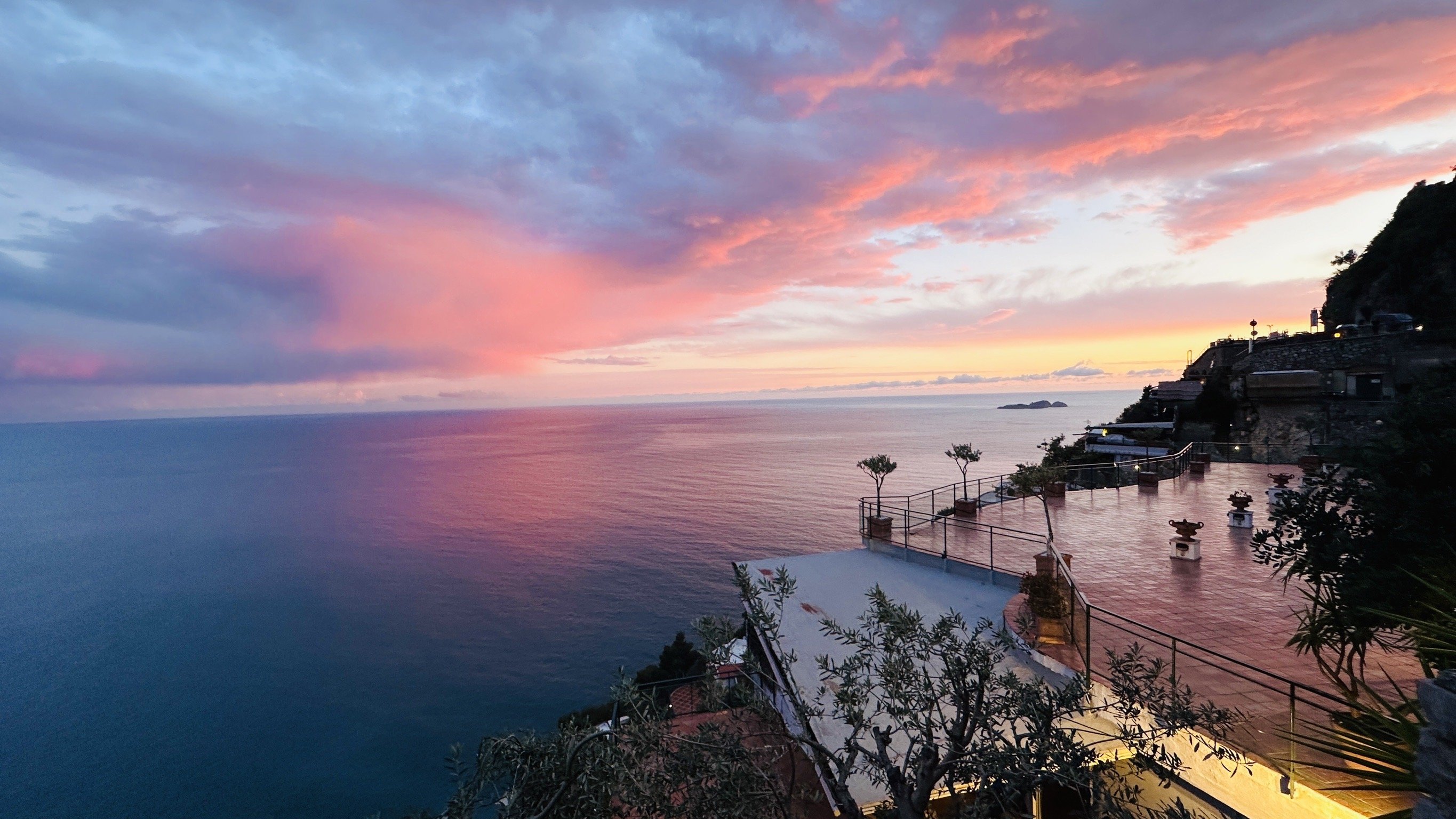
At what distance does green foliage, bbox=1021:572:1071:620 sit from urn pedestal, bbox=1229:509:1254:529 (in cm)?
815

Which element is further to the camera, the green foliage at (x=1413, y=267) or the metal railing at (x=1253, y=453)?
the green foliage at (x=1413, y=267)

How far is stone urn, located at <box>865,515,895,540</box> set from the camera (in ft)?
50.9

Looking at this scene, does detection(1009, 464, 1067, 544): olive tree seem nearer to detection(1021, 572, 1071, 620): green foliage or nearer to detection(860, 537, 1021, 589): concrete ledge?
detection(860, 537, 1021, 589): concrete ledge

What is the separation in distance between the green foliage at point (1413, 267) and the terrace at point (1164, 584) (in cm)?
1897

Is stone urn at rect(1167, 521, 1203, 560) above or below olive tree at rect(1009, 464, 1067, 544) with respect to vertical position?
below

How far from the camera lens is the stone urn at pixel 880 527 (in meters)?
15.5

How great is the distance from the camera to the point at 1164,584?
10297mm

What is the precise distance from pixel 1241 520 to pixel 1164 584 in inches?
226

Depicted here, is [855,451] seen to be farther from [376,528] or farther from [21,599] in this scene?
[21,599]

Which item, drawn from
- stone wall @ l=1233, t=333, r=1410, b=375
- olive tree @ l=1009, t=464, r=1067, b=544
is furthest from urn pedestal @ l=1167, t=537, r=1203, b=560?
stone wall @ l=1233, t=333, r=1410, b=375

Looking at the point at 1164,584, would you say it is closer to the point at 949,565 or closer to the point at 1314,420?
→ the point at 949,565

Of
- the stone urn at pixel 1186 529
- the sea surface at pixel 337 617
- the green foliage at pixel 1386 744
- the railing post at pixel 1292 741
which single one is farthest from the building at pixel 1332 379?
the green foliage at pixel 1386 744

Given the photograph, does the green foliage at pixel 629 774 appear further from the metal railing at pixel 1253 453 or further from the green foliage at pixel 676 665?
the metal railing at pixel 1253 453

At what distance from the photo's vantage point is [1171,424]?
34.8 m
